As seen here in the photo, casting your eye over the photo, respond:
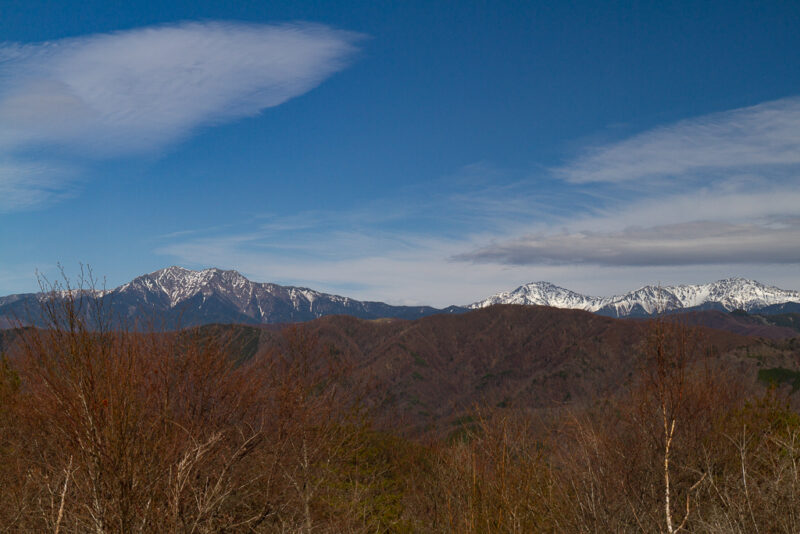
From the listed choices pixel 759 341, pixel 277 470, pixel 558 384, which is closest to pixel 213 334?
pixel 277 470

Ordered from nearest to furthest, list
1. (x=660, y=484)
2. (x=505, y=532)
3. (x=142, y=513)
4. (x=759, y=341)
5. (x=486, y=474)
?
(x=142, y=513) < (x=505, y=532) < (x=486, y=474) < (x=660, y=484) < (x=759, y=341)

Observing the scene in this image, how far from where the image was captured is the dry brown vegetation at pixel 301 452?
239 inches

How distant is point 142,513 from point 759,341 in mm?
175942

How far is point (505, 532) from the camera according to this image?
29.6 ft

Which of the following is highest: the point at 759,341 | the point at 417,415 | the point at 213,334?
the point at 213,334

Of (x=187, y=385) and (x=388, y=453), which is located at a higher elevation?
(x=187, y=385)

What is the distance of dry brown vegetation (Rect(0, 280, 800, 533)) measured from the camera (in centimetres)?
606

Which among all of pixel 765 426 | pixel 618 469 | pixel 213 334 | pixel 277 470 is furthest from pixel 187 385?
pixel 765 426

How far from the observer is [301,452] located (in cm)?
1922

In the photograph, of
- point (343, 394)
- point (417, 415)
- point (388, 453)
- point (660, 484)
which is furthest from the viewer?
point (417, 415)

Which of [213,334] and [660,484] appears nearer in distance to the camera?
[660,484]

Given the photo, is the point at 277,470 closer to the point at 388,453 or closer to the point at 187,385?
the point at 187,385

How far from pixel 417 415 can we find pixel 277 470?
178650 mm

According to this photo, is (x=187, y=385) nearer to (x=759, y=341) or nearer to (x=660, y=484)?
(x=660, y=484)
